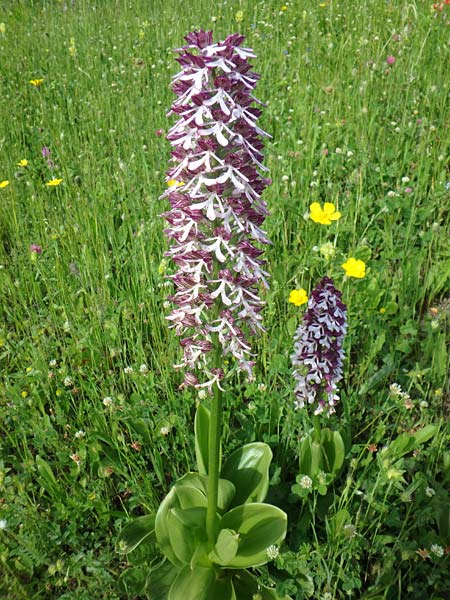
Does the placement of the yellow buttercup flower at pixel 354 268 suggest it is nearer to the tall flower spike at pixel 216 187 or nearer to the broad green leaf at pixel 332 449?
the broad green leaf at pixel 332 449

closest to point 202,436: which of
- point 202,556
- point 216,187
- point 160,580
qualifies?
point 202,556

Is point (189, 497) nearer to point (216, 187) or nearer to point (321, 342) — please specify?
point (321, 342)

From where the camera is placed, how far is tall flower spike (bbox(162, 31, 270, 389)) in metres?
1.24

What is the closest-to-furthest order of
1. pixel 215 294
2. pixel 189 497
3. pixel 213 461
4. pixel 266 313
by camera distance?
pixel 215 294
pixel 213 461
pixel 189 497
pixel 266 313

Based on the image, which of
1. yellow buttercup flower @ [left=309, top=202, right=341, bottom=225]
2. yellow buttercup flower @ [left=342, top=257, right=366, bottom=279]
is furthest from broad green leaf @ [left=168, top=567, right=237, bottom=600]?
yellow buttercup flower @ [left=309, top=202, right=341, bottom=225]

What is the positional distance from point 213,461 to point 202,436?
324 mm

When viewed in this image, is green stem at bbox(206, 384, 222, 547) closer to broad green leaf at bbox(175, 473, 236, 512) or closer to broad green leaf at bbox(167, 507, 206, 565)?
broad green leaf at bbox(167, 507, 206, 565)

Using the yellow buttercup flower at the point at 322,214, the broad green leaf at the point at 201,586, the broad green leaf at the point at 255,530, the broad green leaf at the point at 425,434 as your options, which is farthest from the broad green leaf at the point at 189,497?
the yellow buttercup flower at the point at 322,214

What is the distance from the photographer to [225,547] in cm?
172

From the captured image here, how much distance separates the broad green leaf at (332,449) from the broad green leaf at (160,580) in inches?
27.3

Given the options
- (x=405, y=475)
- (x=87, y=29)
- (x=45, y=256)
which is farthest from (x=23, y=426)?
(x=87, y=29)

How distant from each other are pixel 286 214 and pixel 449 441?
1.66 metres

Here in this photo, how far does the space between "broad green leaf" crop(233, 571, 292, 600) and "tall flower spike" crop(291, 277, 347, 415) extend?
0.65 m

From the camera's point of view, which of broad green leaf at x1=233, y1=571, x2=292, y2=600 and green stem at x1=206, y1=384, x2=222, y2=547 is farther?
broad green leaf at x1=233, y1=571, x2=292, y2=600
